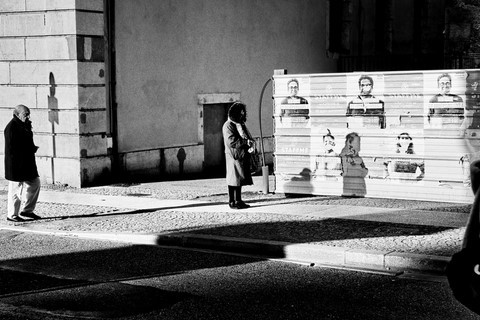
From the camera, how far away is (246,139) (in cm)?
1332

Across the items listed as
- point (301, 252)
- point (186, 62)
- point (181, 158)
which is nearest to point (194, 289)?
point (301, 252)

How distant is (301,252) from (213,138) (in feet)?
37.1

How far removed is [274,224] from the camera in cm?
1164

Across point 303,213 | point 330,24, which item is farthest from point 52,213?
point 330,24

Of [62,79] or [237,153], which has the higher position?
[62,79]

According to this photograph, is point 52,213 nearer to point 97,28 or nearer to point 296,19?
point 97,28

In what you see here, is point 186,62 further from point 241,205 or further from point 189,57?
point 241,205

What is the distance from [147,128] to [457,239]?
32.3ft

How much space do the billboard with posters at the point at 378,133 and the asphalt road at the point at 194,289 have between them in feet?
15.7

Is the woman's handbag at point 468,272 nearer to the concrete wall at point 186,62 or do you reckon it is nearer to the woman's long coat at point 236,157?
the woman's long coat at point 236,157

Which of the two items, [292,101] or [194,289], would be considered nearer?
[194,289]

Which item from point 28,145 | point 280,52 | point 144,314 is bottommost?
point 144,314

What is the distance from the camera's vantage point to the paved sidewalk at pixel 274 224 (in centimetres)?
970

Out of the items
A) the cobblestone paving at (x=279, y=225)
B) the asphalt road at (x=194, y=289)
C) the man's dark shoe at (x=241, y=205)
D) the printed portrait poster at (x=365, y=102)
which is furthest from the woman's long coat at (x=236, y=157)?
the asphalt road at (x=194, y=289)
